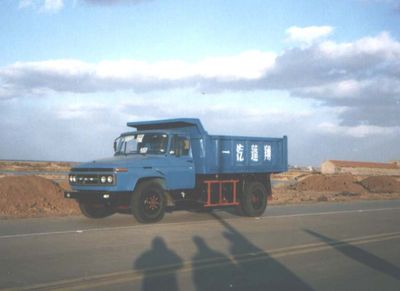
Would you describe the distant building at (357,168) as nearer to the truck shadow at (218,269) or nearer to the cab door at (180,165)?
the cab door at (180,165)

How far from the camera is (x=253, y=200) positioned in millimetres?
17500

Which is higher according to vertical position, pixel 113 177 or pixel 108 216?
pixel 113 177

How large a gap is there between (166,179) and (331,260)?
654 centimetres

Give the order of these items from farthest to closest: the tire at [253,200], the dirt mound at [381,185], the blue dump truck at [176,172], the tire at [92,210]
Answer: the dirt mound at [381,185], the tire at [253,200], the tire at [92,210], the blue dump truck at [176,172]

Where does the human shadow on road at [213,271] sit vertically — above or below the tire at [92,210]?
below

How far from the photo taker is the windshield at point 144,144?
594 inches

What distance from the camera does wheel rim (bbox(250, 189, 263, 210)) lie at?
57.3 feet

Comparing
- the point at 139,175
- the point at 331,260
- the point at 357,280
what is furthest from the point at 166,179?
the point at 357,280

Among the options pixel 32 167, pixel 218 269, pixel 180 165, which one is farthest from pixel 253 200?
pixel 32 167

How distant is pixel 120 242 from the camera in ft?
35.0

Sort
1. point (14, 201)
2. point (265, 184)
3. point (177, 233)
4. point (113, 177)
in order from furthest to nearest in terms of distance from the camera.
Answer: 1. point (14, 201)
2. point (265, 184)
3. point (113, 177)
4. point (177, 233)

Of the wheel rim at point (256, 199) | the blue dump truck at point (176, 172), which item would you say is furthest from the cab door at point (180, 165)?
the wheel rim at point (256, 199)

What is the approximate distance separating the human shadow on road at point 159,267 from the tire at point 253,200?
22.9 ft

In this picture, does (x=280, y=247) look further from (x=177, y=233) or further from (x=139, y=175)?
(x=139, y=175)
